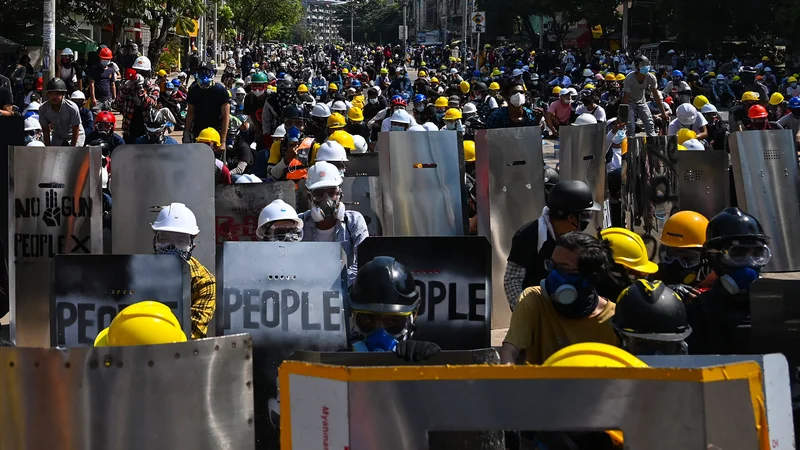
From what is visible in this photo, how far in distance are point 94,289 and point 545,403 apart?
11.2 ft

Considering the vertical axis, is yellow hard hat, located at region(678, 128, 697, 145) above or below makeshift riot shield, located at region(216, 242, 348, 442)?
above

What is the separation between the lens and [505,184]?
920 cm

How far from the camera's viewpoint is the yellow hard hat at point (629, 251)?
5.32 metres

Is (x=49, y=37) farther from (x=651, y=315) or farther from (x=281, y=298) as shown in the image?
(x=651, y=315)

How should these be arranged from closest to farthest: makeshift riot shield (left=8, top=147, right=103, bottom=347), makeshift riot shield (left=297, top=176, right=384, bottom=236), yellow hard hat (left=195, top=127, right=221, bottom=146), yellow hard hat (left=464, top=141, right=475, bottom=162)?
1. makeshift riot shield (left=8, top=147, right=103, bottom=347)
2. makeshift riot shield (left=297, top=176, right=384, bottom=236)
3. yellow hard hat (left=464, top=141, right=475, bottom=162)
4. yellow hard hat (left=195, top=127, right=221, bottom=146)

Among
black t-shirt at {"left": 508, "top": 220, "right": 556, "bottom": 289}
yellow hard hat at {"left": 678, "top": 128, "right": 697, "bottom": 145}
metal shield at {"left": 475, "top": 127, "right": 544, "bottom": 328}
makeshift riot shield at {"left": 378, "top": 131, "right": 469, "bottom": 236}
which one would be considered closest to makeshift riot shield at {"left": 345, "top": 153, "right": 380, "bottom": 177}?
makeshift riot shield at {"left": 378, "top": 131, "right": 469, "bottom": 236}

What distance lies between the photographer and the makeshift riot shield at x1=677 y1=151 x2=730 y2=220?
9961 mm

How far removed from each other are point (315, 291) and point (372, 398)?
8.77ft

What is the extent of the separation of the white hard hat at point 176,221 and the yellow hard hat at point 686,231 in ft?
8.45

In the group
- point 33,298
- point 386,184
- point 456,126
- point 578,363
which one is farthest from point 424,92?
point 578,363

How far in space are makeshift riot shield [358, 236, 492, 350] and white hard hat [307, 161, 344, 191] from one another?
41.7 inches

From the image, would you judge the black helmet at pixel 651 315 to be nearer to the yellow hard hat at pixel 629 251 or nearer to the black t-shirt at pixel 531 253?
the yellow hard hat at pixel 629 251

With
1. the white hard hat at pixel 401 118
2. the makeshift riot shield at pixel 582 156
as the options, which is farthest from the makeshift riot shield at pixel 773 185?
the white hard hat at pixel 401 118

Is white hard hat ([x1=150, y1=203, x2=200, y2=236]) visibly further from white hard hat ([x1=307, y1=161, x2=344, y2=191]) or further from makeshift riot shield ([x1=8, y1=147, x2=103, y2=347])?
makeshift riot shield ([x1=8, y1=147, x2=103, y2=347])
